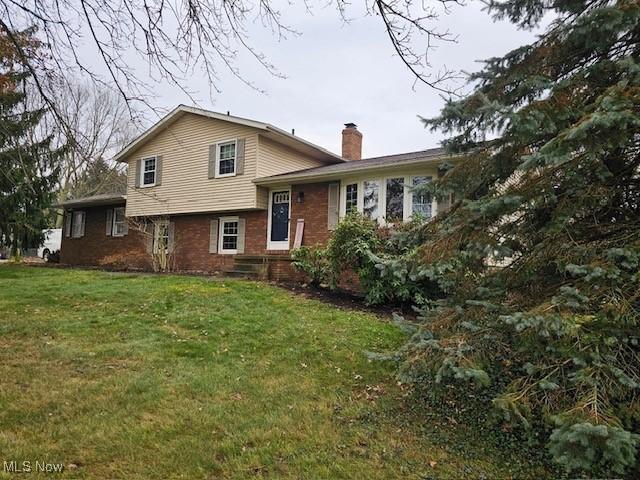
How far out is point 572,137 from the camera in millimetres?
2955

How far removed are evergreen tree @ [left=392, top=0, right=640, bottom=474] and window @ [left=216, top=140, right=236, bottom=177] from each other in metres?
11.9

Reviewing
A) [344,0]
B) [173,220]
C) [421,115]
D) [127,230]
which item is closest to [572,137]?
[421,115]

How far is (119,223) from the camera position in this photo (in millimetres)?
19766

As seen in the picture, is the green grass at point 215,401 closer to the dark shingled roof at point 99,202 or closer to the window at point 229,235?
the window at point 229,235

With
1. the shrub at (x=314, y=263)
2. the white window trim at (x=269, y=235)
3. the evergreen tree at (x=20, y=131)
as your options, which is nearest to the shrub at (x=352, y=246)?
the shrub at (x=314, y=263)

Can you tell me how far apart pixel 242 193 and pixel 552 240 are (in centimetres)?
1251

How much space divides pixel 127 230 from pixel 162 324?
13.5 m

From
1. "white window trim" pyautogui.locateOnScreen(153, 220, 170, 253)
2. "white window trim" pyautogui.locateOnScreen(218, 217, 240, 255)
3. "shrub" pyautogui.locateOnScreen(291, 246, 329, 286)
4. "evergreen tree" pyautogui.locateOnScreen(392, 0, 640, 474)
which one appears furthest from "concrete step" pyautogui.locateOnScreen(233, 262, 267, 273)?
"evergreen tree" pyautogui.locateOnScreen(392, 0, 640, 474)

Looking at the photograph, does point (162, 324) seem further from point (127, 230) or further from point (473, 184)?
point (127, 230)

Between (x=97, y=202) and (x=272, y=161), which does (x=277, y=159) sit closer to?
(x=272, y=161)

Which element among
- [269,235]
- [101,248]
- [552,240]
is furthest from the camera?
[101,248]

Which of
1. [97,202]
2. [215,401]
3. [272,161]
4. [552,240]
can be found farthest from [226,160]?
[552,240]

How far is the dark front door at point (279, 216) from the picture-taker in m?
14.9

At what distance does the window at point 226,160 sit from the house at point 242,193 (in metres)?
0.04
